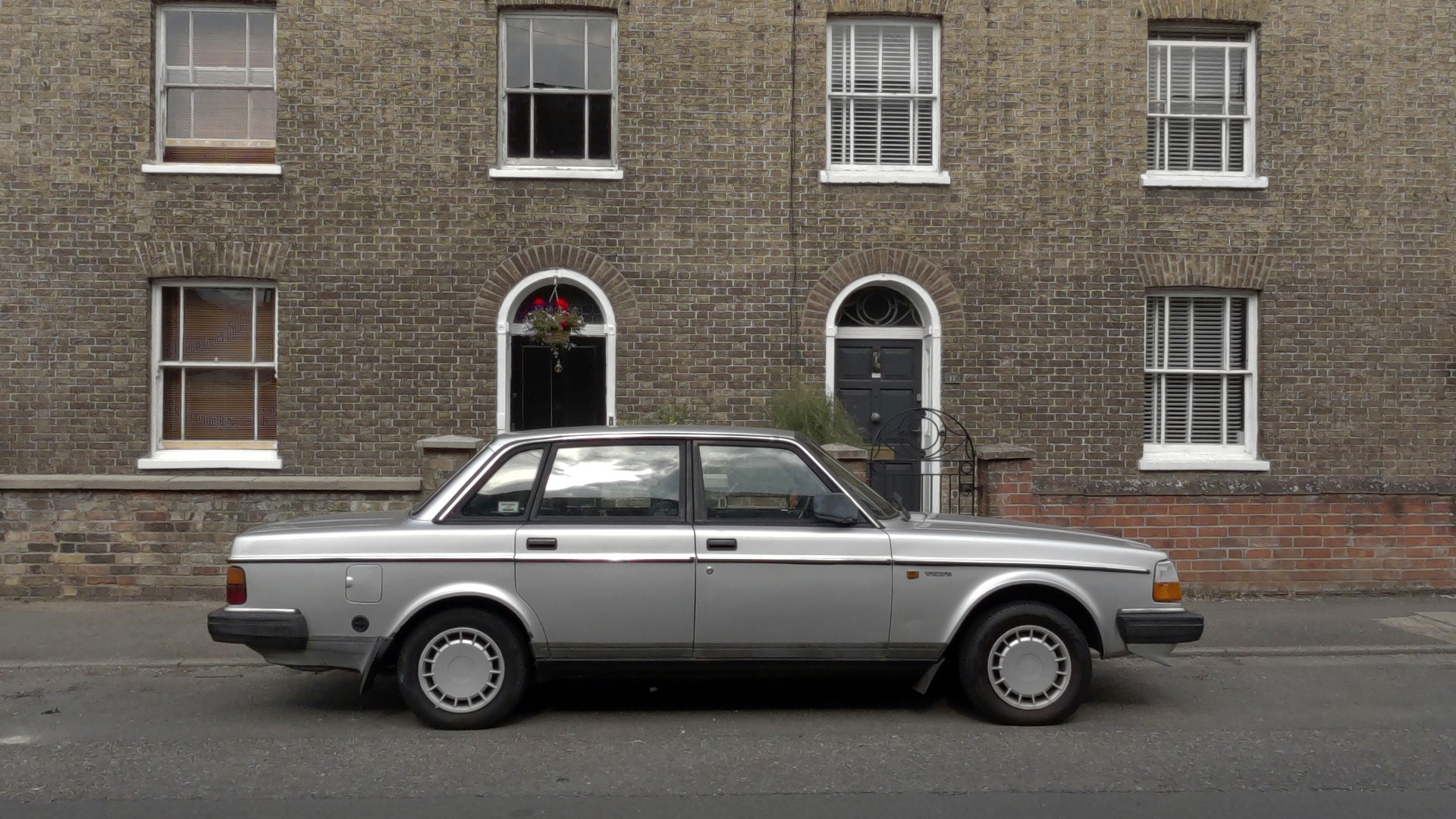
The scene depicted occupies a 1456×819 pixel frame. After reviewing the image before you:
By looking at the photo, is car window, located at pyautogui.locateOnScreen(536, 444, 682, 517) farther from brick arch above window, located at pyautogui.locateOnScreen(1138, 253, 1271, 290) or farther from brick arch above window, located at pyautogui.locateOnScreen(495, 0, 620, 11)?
brick arch above window, located at pyautogui.locateOnScreen(1138, 253, 1271, 290)

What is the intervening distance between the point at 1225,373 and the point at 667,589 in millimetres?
8433

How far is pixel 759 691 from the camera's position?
7496mm

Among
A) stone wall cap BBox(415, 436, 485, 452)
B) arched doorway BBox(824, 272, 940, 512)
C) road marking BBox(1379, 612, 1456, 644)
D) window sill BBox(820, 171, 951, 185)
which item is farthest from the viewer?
arched doorway BBox(824, 272, 940, 512)

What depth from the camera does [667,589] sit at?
21.4ft

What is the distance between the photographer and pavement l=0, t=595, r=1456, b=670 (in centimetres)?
853

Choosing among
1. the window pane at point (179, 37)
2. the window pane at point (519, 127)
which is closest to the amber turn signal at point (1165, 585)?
the window pane at point (519, 127)

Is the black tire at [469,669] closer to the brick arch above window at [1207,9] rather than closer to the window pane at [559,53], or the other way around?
the window pane at [559,53]

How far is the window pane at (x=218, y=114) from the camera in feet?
40.8

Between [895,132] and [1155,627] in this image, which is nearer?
[1155,627]

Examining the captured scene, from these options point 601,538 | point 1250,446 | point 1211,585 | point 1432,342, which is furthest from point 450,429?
point 1432,342

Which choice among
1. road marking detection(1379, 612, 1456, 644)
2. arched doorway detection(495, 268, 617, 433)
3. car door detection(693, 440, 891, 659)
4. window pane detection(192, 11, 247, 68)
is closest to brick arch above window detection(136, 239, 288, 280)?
window pane detection(192, 11, 247, 68)

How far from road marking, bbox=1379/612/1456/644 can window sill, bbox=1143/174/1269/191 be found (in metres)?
4.59

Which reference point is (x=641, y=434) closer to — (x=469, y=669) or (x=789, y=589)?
(x=789, y=589)

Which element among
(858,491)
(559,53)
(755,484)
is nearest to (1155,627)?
(858,491)
